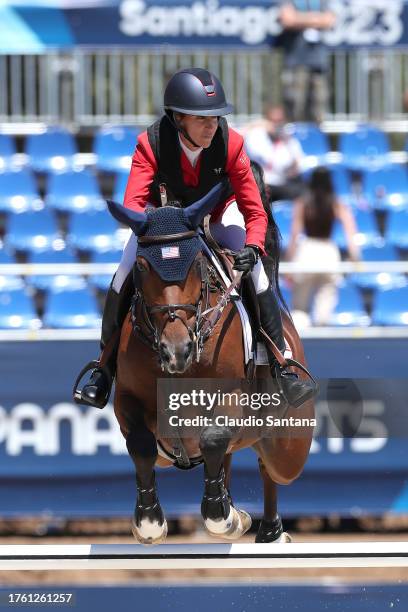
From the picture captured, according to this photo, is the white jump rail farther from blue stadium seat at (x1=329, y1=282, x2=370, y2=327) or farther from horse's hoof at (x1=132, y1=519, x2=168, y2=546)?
blue stadium seat at (x1=329, y1=282, x2=370, y2=327)

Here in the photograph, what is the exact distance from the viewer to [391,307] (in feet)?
25.9

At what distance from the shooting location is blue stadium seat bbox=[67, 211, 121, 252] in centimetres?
879

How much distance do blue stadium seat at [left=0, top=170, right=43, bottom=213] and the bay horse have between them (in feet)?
14.2

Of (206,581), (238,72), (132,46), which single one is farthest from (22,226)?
(206,581)

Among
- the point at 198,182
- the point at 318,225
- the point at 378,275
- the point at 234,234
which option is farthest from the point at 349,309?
the point at 198,182

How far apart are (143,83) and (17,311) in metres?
3.41

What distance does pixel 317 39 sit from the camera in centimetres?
967

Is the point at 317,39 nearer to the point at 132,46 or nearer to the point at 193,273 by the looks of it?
the point at 132,46

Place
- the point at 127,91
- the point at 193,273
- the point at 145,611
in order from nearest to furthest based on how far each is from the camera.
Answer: the point at 193,273
the point at 145,611
the point at 127,91

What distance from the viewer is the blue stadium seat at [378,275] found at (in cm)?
789

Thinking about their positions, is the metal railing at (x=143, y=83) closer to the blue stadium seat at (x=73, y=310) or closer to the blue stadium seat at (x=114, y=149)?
the blue stadium seat at (x=114, y=149)

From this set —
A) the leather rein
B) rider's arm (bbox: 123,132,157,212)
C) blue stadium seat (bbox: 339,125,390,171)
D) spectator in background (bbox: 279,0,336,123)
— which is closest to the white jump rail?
the leather rein

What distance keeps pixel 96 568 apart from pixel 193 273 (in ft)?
4.26

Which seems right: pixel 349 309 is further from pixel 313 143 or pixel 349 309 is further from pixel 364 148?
pixel 364 148
